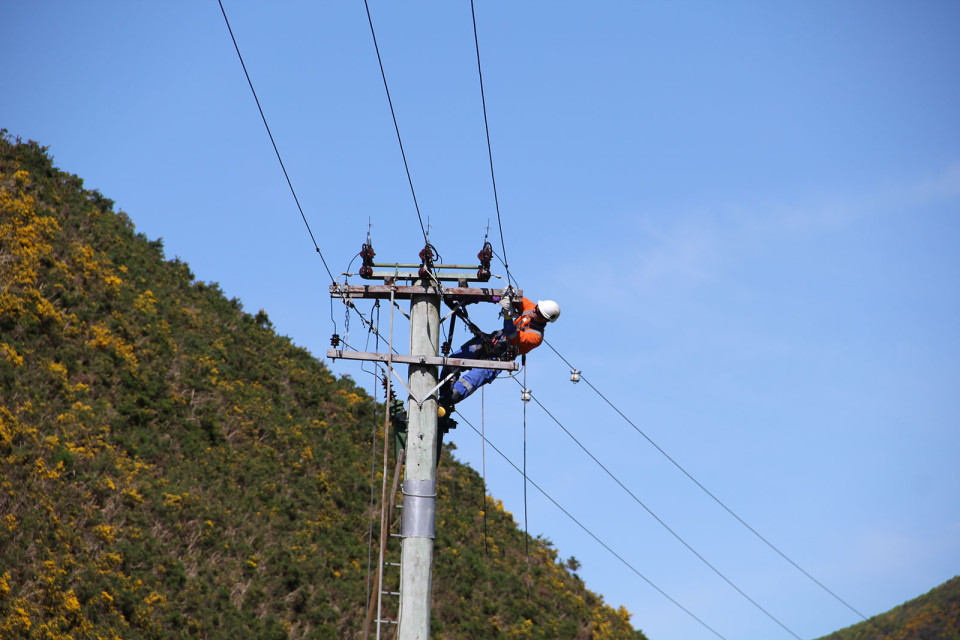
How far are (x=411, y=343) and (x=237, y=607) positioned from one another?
14091 mm

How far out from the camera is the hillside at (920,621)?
216ft

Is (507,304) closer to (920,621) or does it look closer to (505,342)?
(505,342)

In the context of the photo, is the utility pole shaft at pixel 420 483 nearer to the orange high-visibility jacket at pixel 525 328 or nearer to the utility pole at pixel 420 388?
the utility pole at pixel 420 388

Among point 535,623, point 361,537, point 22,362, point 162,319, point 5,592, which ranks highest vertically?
point 162,319

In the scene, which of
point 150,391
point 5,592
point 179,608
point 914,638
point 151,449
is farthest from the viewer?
point 914,638

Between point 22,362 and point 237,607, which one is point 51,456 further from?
point 237,607

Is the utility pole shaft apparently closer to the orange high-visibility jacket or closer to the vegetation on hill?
the orange high-visibility jacket

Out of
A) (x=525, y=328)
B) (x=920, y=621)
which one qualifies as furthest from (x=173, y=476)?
(x=920, y=621)

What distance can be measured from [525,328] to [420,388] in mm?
2892

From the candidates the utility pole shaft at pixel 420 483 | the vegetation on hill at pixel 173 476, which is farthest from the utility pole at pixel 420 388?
the vegetation on hill at pixel 173 476

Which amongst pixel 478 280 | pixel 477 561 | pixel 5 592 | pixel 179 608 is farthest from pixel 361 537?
pixel 478 280

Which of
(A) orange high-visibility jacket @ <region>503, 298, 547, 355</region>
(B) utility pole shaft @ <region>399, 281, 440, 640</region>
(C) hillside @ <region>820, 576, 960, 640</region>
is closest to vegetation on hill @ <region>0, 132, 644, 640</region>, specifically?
(B) utility pole shaft @ <region>399, 281, 440, 640</region>

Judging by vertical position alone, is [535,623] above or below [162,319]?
below

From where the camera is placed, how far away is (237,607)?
2734cm
